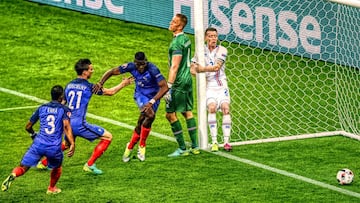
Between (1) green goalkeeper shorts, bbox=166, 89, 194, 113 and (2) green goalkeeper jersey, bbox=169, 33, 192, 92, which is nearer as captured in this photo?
(2) green goalkeeper jersey, bbox=169, 33, 192, 92

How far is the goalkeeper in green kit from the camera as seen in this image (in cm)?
1647

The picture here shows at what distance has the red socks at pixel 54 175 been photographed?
1495 centimetres

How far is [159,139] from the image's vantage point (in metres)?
17.7

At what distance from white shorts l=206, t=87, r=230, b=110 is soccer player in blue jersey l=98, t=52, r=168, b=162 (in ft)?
3.25

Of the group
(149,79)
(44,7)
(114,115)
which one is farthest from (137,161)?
(44,7)

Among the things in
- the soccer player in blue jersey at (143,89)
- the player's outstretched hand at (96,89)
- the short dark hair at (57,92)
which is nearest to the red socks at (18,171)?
the short dark hair at (57,92)

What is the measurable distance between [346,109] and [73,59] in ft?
19.0

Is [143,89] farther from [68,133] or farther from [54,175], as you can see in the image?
[54,175]

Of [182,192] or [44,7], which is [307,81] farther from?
[44,7]

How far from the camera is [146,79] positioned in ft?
53.3

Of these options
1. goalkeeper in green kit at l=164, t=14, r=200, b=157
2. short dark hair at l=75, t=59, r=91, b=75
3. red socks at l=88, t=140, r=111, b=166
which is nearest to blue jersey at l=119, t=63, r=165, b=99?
goalkeeper in green kit at l=164, t=14, r=200, b=157

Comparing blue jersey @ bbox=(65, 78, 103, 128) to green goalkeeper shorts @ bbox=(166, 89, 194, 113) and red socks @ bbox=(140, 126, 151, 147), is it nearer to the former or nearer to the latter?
red socks @ bbox=(140, 126, 151, 147)

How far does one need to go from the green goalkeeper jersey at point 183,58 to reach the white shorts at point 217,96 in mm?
383

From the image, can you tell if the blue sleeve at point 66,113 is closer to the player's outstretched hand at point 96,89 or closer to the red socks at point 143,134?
the player's outstretched hand at point 96,89
